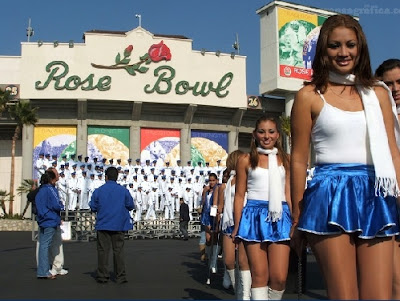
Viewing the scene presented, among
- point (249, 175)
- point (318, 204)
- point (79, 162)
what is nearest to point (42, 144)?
point (79, 162)

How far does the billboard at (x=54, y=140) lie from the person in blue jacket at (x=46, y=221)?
2930cm

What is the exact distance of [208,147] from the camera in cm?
4259

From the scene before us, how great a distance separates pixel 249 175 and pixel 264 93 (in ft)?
126

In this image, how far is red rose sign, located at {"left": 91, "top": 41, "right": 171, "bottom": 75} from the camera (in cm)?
4003

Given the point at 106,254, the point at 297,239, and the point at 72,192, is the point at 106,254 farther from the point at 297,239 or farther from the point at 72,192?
the point at 72,192

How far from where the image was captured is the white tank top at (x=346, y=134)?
3.20 metres

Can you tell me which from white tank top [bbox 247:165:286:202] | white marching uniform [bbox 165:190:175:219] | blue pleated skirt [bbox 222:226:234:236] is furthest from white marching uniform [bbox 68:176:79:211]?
white tank top [bbox 247:165:286:202]

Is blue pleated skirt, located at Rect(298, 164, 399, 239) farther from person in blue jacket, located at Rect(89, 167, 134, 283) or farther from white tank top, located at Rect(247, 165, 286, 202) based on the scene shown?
person in blue jacket, located at Rect(89, 167, 134, 283)

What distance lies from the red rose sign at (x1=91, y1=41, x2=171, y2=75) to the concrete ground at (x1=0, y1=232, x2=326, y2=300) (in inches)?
1027

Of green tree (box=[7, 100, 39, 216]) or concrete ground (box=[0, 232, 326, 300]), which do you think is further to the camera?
green tree (box=[7, 100, 39, 216])

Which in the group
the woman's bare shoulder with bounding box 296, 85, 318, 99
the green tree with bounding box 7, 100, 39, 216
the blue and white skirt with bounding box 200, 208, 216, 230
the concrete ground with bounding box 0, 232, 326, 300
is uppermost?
the green tree with bounding box 7, 100, 39, 216

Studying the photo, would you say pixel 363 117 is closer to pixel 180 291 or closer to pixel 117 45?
pixel 180 291

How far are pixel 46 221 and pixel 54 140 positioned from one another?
30214 millimetres

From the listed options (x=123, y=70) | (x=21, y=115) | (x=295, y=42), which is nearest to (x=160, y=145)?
(x=123, y=70)
